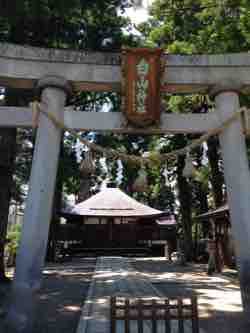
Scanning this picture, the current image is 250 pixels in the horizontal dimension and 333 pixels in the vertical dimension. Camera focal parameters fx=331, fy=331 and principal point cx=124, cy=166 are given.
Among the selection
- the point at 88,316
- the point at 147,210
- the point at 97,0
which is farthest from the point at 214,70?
the point at 147,210

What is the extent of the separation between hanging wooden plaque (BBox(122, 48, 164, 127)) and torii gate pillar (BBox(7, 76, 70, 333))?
42.0 inches

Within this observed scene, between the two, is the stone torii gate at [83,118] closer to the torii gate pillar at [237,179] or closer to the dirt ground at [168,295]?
the torii gate pillar at [237,179]

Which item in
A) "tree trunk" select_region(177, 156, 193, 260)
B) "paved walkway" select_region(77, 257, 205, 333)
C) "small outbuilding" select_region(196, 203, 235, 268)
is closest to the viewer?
"paved walkway" select_region(77, 257, 205, 333)

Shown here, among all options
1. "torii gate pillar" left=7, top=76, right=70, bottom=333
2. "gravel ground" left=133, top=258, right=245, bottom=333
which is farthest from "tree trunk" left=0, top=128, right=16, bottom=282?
"torii gate pillar" left=7, top=76, right=70, bottom=333

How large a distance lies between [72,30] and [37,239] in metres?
9.45

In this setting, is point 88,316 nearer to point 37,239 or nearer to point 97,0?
point 37,239

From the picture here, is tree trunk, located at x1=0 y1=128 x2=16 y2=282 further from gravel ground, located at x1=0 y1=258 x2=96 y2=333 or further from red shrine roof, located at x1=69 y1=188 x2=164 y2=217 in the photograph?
red shrine roof, located at x1=69 y1=188 x2=164 y2=217

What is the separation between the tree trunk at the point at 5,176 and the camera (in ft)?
34.0

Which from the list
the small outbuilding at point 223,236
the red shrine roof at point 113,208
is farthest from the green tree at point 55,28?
the red shrine roof at point 113,208

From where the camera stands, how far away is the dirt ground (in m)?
5.72

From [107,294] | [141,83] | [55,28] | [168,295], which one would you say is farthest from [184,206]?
[141,83]

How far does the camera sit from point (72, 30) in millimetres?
12211

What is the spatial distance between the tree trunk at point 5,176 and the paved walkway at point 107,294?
3.17 metres

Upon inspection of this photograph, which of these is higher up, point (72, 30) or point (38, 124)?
point (72, 30)
